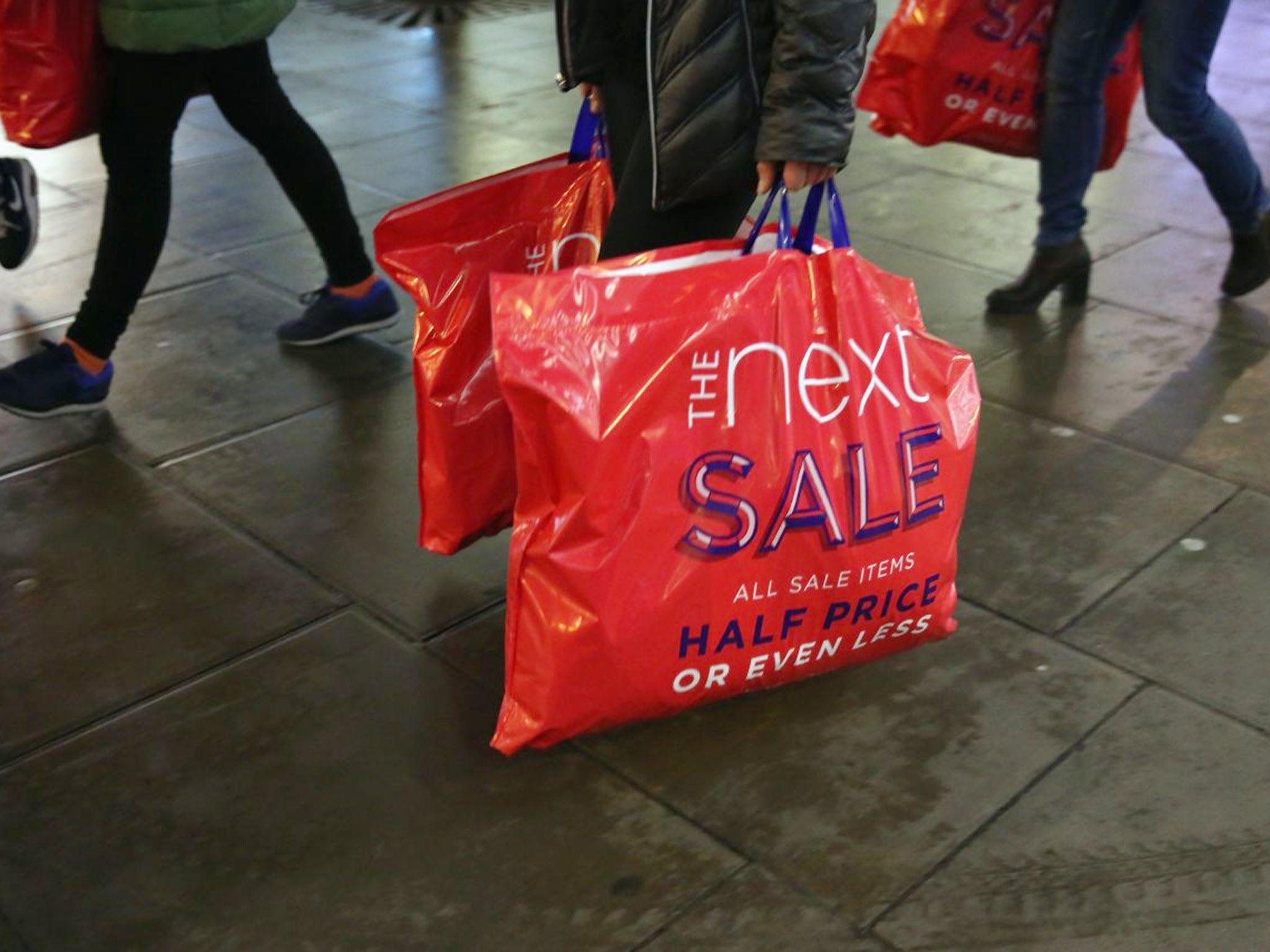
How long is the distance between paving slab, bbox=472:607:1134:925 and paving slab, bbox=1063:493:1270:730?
3.7 inches

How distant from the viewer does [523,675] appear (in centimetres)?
206

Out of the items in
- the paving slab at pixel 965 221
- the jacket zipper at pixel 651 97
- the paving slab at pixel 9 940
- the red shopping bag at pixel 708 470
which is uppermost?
the jacket zipper at pixel 651 97

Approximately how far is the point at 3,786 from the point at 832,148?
5.22 feet

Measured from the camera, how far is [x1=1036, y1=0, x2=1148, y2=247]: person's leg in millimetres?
3520

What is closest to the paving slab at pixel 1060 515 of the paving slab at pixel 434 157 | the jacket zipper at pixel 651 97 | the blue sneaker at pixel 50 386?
the jacket zipper at pixel 651 97

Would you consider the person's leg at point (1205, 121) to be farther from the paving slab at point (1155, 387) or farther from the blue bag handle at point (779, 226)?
the blue bag handle at point (779, 226)

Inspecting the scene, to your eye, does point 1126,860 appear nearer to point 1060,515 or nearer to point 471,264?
point 1060,515

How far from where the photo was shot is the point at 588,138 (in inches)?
95.4

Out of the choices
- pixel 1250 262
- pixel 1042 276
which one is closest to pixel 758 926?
pixel 1042 276

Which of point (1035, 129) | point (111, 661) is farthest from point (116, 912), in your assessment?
point (1035, 129)

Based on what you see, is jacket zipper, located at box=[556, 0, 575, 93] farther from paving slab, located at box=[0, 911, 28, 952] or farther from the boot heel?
the boot heel

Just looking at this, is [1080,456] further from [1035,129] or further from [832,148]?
[832,148]

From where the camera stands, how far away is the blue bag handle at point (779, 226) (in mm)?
2025

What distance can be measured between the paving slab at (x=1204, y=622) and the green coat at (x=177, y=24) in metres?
2.16
